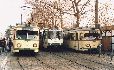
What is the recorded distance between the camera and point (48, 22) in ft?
212

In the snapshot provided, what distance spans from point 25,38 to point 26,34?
A: 461mm

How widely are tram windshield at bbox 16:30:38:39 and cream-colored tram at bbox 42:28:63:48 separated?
358 inches

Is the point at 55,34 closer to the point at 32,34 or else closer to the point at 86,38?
the point at 86,38

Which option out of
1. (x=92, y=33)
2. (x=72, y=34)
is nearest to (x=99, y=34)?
(x=92, y=33)

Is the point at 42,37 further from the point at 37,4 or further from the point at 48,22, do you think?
the point at 48,22

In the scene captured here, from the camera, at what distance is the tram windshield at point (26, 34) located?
27766mm

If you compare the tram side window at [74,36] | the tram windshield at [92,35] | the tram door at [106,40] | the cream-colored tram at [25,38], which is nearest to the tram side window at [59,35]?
the tram side window at [74,36]

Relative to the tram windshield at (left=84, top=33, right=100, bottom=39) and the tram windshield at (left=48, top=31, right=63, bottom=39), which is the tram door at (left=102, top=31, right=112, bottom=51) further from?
the tram windshield at (left=48, top=31, right=63, bottom=39)

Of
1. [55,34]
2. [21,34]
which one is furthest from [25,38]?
[55,34]

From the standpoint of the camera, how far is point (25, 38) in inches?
1088

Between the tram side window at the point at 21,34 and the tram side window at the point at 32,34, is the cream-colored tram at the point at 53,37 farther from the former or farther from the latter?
the tram side window at the point at 21,34

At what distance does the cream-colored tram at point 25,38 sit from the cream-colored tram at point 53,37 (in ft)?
29.9

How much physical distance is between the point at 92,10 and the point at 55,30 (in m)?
10.3

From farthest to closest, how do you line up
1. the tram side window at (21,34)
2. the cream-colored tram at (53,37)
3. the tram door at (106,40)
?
the cream-colored tram at (53,37) < the tram door at (106,40) < the tram side window at (21,34)
